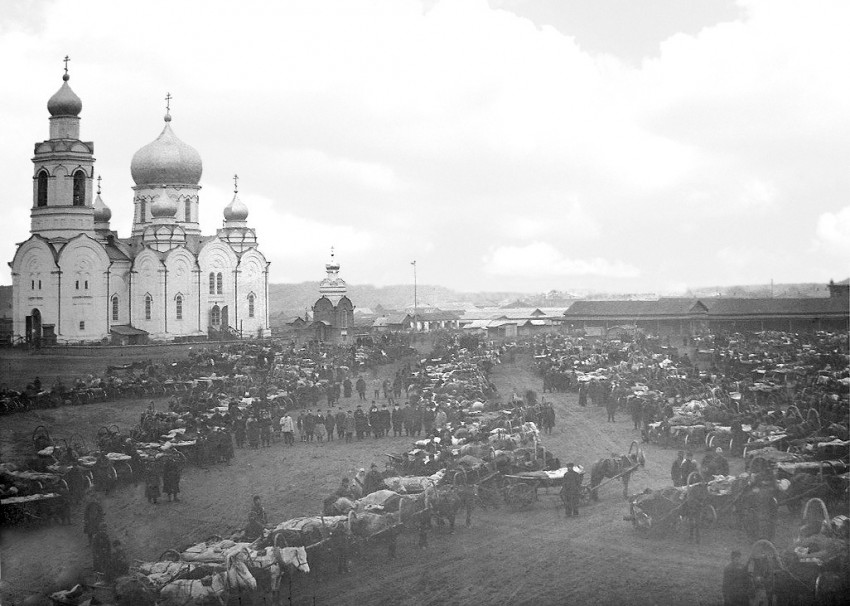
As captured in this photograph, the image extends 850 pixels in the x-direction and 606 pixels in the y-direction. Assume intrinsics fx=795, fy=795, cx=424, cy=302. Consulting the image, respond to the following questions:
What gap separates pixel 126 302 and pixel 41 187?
269 centimetres

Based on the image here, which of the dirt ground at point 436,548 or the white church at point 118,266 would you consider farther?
the white church at point 118,266

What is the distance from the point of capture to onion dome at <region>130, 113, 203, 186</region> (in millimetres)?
11969

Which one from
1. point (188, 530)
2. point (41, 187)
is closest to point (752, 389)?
point (188, 530)

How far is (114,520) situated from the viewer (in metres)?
8.11

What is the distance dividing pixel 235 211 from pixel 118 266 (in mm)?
4032

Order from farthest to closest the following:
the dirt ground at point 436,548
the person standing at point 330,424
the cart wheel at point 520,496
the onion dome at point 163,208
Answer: the onion dome at point 163,208
the person standing at point 330,424
the cart wheel at point 520,496
the dirt ground at point 436,548

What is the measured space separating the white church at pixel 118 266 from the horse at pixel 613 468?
5830mm

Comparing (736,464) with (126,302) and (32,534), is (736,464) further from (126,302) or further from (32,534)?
(126,302)

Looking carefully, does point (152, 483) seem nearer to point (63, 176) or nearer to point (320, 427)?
point (320, 427)

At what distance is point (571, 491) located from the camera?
345 inches

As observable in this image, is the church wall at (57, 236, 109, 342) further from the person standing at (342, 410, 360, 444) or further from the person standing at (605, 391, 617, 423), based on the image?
the person standing at (605, 391, 617, 423)

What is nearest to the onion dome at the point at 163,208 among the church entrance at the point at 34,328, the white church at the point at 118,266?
the white church at the point at 118,266

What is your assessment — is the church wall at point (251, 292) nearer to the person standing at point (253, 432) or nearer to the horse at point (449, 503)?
the person standing at point (253, 432)

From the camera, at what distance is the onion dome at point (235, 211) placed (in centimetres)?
1129
